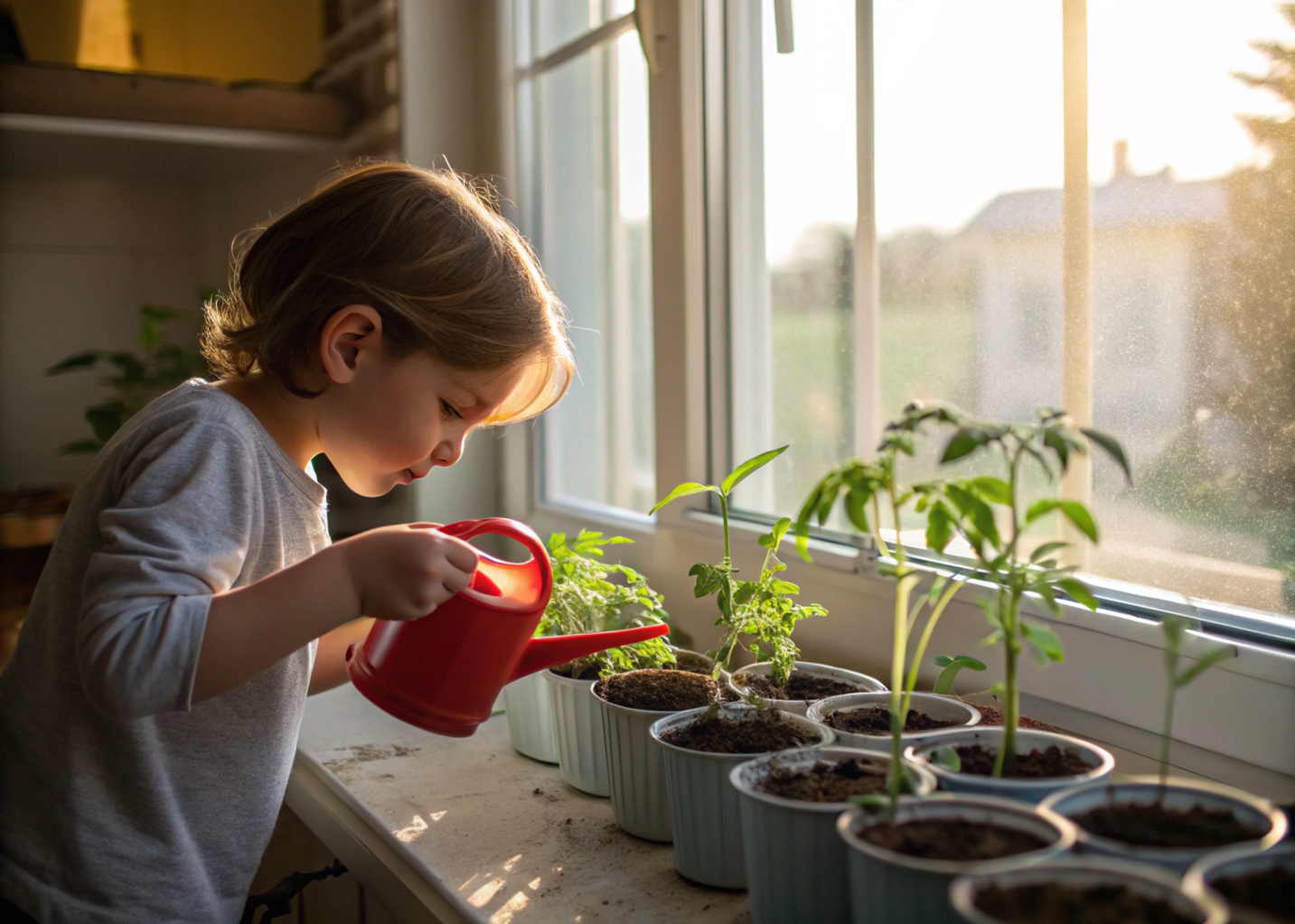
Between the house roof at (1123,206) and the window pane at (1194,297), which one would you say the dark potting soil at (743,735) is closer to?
the window pane at (1194,297)

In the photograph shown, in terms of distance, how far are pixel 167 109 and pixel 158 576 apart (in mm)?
1209

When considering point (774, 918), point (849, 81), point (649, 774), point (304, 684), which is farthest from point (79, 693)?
point (849, 81)

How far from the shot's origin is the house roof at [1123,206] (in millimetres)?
767

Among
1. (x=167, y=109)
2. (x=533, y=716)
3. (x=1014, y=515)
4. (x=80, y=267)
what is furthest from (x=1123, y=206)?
(x=80, y=267)

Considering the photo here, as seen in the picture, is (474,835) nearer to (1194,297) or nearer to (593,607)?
(593,607)

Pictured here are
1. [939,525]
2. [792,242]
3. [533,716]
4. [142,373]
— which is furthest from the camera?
[142,373]

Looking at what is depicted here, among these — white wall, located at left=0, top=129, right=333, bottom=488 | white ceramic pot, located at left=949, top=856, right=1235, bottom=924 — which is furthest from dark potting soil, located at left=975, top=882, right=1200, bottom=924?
white wall, located at left=0, top=129, right=333, bottom=488

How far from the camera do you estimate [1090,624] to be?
81 centimetres

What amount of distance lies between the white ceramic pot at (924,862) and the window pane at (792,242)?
2.07ft

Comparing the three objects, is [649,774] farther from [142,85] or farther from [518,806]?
[142,85]

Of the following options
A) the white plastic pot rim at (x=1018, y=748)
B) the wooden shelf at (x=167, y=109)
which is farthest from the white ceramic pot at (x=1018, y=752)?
the wooden shelf at (x=167, y=109)

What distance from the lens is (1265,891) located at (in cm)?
44

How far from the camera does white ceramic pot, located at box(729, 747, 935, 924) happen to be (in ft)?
1.92

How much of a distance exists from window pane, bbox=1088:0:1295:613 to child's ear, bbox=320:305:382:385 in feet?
1.99
